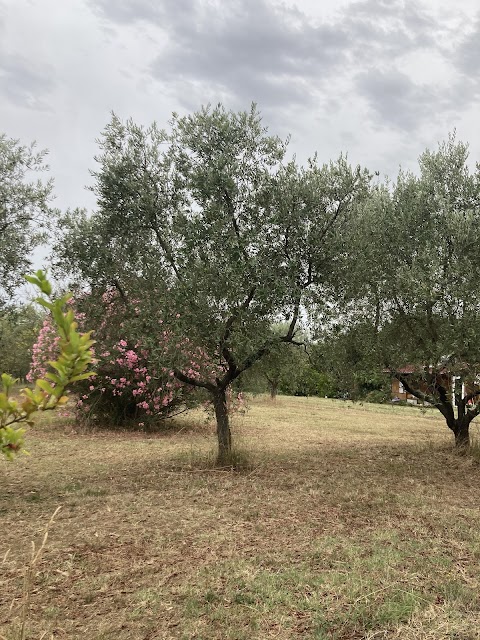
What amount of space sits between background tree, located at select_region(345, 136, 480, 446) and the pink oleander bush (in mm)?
3831

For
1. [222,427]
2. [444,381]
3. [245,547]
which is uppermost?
[444,381]

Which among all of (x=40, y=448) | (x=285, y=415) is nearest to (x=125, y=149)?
(x=40, y=448)

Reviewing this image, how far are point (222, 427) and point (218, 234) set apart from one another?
13.3 ft

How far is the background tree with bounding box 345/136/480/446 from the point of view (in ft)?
29.6

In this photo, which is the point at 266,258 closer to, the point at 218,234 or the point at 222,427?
the point at 218,234

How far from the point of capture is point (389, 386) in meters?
10.8

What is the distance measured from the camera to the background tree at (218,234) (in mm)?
8336

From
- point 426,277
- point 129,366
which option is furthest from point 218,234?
point 129,366

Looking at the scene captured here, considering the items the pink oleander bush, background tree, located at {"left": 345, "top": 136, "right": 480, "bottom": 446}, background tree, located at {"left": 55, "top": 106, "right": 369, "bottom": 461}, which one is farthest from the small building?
the pink oleander bush

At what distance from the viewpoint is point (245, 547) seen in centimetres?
555

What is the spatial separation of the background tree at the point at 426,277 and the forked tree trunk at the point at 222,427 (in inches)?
131

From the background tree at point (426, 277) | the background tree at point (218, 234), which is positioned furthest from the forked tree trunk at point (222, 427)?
the background tree at point (426, 277)

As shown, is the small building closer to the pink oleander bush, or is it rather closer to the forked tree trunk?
the forked tree trunk

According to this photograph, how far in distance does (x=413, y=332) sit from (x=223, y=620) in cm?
793
